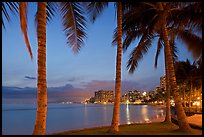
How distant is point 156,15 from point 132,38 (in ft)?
7.93

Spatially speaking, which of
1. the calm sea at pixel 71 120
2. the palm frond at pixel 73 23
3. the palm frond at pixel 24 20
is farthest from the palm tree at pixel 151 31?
→ the calm sea at pixel 71 120

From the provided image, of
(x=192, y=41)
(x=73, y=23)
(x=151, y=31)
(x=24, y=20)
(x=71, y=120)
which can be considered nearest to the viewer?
(x=24, y=20)

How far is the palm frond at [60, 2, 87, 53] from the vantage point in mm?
9370

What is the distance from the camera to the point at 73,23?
9.91 m

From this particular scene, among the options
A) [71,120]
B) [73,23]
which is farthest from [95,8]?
[71,120]

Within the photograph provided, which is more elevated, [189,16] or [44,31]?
[189,16]

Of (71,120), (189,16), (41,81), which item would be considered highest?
(189,16)

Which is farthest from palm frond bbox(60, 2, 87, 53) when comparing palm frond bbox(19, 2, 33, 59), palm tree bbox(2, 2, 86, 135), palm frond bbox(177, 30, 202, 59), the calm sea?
the calm sea

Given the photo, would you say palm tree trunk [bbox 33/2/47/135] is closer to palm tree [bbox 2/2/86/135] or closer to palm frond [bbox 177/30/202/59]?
palm tree [bbox 2/2/86/135]

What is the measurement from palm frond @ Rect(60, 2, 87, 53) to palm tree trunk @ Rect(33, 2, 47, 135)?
1907 mm

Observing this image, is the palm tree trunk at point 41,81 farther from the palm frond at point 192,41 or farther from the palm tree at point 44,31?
the palm frond at point 192,41

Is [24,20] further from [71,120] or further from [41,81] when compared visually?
[71,120]

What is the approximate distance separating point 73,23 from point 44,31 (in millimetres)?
2526

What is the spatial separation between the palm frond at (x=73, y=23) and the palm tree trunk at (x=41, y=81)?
6.26 feet
